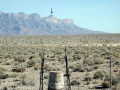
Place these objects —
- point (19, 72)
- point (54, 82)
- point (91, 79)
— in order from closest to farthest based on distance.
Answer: point (54, 82) → point (91, 79) → point (19, 72)

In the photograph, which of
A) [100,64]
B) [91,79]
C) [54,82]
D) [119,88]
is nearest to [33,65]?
[100,64]

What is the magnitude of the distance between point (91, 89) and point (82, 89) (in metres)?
0.67

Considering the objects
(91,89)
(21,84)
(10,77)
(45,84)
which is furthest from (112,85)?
(10,77)

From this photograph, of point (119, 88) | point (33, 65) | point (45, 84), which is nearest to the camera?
point (119, 88)

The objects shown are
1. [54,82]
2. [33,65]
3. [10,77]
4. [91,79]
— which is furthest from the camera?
[33,65]

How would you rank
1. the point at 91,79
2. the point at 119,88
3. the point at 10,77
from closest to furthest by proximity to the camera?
the point at 119,88, the point at 91,79, the point at 10,77

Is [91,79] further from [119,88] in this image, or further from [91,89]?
[119,88]

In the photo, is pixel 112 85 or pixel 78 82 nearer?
pixel 112 85

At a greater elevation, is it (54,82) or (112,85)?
(54,82)

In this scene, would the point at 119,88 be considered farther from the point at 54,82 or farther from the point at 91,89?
the point at 54,82

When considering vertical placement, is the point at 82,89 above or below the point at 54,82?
below

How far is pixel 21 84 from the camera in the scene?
63.7 feet

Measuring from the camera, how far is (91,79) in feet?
71.3

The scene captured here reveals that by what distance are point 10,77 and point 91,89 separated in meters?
7.83
